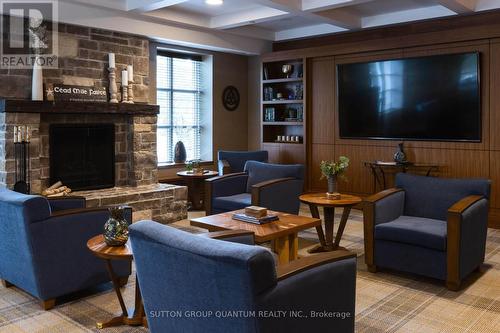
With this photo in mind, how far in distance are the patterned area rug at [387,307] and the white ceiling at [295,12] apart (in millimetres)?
3174

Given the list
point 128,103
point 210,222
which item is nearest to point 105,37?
point 128,103

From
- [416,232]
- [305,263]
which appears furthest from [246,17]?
[305,263]

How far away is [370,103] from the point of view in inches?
263

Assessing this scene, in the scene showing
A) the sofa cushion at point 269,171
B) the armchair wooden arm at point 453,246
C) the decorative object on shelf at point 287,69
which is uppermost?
the decorative object on shelf at point 287,69

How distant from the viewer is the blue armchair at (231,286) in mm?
1750

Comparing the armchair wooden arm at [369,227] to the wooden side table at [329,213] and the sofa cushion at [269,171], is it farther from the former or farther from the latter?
the sofa cushion at [269,171]

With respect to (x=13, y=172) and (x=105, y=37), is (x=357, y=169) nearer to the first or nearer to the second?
(x=105, y=37)

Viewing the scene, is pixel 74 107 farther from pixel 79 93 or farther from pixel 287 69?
pixel 287 69

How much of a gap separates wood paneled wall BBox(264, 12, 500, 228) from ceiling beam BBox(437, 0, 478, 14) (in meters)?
0.21

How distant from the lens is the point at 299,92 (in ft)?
25.0

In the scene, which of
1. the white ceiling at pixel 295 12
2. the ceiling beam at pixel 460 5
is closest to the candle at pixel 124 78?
the white ceiling at pixel 295 12

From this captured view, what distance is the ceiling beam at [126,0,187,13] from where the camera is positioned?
534 centimetres

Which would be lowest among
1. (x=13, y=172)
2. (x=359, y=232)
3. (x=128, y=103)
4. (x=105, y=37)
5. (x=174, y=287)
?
(x=359, y=232)

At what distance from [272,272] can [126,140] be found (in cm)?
470
